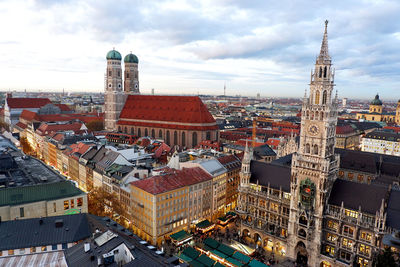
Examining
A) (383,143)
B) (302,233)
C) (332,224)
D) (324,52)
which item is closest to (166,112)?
(324,52)

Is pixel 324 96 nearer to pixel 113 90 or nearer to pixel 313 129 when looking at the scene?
pixel 313 129

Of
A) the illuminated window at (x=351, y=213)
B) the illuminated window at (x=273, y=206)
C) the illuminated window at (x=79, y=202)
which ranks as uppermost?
the illuminated window at (x=351, y=213)

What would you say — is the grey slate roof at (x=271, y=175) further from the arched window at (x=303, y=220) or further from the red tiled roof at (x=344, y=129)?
the red tiled roof at (x=344, y=129)

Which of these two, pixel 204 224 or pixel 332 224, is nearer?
pixel 332 224

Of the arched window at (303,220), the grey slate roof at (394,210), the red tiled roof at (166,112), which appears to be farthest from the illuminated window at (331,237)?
the red tiled roof at (166,112)

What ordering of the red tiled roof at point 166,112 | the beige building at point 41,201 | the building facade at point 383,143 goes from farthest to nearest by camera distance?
the building facade at point 383,143 → the red tiled roof at point 166,112 → the beige building at point 41,201

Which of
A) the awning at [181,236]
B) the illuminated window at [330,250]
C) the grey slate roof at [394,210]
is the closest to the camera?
the grey slate roof at [394,210]
